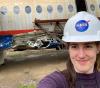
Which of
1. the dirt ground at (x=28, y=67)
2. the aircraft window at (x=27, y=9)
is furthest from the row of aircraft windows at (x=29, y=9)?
the dirt ground at (x=28, y=67)

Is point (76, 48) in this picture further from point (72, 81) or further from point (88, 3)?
point (88, 3)

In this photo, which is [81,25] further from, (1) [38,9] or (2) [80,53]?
(1) [38,9]

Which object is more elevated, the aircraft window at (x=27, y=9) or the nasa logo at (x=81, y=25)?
the nasa logo at (x=81, y=25)

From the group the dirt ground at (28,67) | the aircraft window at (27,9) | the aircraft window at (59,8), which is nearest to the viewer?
the dirt ground at (28,67)

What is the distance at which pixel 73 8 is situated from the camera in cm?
1902

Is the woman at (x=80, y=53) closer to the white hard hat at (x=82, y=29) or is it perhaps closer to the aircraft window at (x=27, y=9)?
the white hard hat at (x=82, y=29)

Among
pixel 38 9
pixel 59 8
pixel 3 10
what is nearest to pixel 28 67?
pixel 3 10

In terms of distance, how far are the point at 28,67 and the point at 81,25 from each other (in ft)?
48.5

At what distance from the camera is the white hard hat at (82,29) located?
251 cm

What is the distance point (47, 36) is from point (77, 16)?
52.3 ft

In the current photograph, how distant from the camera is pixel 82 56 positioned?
8.32 feet

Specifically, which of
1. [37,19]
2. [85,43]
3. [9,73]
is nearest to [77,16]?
[85,43]

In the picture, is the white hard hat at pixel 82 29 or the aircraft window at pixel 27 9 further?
the aircraft window at pixel 27 9

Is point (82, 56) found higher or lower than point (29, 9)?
higher
